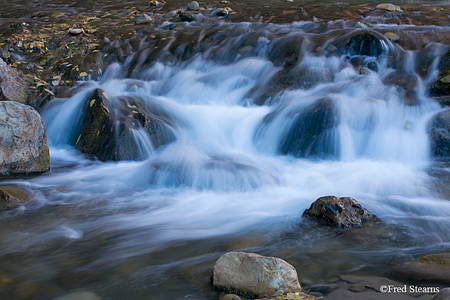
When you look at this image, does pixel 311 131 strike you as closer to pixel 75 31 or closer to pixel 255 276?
pixel 255 276

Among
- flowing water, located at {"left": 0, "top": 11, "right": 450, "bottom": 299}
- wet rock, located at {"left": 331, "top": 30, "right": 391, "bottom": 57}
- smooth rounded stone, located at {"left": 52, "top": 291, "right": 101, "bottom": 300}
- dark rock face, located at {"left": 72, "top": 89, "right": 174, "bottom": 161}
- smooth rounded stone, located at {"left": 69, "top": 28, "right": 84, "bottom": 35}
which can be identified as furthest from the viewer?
smooth rounded stone, located at {"left": 69, "top": 28, "right": 84, "bottom": 35}

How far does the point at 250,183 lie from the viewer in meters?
5.50

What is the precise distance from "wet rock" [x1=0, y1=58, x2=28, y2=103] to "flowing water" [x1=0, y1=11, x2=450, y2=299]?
55 cm

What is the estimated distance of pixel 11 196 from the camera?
197 inches

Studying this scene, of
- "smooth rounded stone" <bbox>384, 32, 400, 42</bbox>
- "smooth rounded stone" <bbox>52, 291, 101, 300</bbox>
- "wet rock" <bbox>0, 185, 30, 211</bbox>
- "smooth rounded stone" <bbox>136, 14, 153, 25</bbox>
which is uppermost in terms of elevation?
"smooth rounded stone" <bbox>136, 14, 153, 25</bbox>

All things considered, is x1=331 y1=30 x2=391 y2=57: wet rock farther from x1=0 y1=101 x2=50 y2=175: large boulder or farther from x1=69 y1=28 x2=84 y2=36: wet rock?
x1=69 y1=28 x2=84 y2=36: wet rock

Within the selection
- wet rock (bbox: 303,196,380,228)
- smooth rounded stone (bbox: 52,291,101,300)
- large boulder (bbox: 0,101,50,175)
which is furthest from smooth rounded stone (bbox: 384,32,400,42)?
smooth rounded stone (bbox: 52,291,101,300)

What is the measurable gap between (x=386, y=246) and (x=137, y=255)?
7.44 feet

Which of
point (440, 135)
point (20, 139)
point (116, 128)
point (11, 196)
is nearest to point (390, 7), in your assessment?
point (440, 135)

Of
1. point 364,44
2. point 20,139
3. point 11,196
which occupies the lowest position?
point 11,196

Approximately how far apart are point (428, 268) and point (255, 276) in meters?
1.40

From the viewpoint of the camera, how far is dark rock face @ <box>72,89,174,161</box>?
636cm

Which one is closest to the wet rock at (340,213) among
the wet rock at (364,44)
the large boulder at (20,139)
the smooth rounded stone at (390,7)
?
the large boulder at (20,139)

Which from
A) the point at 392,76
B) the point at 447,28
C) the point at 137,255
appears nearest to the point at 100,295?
the point at 137,255
